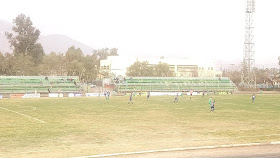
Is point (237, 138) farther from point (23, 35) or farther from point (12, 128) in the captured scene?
point (23, 35)

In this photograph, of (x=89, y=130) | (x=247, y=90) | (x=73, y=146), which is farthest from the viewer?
(x=247, y=90)

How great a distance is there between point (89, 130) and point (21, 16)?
10248 cm

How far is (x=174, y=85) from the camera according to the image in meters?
106

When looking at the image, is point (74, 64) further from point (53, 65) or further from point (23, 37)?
point (23, 37)

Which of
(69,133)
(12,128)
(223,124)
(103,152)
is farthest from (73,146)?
(223,124)

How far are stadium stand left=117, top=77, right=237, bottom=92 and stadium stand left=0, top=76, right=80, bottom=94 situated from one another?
49.3 feet

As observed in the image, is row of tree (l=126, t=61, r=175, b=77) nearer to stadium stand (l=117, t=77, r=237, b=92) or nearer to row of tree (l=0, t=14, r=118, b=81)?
row of tree (l=0, t=14, r=118, b=81)

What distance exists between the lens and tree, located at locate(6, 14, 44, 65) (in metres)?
120

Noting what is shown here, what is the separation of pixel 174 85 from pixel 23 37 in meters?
58.3

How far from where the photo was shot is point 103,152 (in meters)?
21.0

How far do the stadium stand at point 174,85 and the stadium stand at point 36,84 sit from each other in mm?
15025

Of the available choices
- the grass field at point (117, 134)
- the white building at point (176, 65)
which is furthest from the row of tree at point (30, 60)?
the grass field at point (117, 134)

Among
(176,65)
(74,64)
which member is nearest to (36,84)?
(74,64)

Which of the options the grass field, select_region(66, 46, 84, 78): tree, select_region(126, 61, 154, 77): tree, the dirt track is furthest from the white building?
the dirt track
